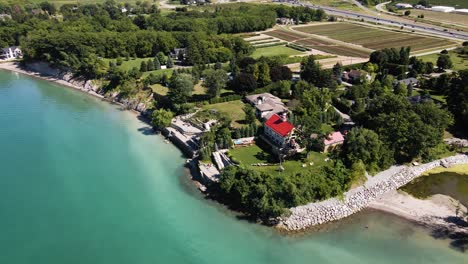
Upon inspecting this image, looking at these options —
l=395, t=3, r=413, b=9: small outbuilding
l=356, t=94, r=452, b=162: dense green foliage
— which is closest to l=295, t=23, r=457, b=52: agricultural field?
l=395, t=3, r=413, b=9: small outbuilding

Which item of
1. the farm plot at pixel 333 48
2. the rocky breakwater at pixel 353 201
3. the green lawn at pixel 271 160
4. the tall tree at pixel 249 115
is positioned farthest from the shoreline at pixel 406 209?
the farm plot at pixel 333 48

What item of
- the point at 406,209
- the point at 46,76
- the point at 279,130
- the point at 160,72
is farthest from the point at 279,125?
the point at 46,76

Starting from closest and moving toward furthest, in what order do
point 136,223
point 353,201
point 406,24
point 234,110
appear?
point 136,223
point 353,201
point 234,110
point 406,24

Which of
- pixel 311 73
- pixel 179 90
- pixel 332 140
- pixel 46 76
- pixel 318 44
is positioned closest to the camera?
pixel 332 140

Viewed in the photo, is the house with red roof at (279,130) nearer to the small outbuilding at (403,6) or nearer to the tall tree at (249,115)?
the tall tree at (249,115)

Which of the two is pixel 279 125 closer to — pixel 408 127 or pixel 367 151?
pixel 367 151

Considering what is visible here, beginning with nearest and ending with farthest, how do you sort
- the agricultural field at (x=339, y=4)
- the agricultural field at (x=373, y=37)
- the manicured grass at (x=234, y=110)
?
the manicured grass at (x=234, y=110), the agricultural field at (x=373, y=37), the agricultural field at (x=339, y=4)

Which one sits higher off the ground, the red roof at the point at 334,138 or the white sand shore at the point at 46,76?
the red roof at the point at 334,138
